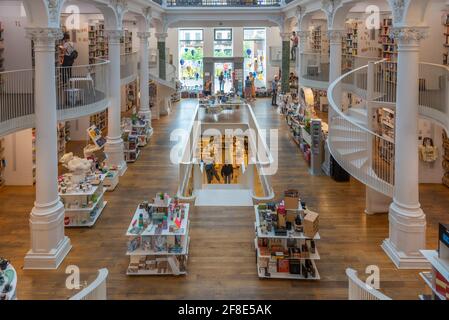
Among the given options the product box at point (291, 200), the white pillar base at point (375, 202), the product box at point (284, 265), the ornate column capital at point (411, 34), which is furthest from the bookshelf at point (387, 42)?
the product box at point (284, 265)

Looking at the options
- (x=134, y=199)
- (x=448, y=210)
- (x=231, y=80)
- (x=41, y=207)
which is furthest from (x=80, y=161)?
(x=231, y=80)

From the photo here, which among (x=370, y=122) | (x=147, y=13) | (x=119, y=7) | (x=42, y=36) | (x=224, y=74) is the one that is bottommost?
(x=370, y=122)

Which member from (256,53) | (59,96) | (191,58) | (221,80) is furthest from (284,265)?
(191,58)

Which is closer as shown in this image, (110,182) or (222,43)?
(110,182)

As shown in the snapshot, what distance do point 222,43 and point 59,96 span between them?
19391 mm

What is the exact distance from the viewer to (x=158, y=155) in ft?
50.2

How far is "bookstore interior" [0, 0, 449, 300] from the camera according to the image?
7473mm

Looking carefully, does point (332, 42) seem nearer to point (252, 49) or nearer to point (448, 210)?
point (448, 210)

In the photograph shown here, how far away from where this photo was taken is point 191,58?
29.2 m

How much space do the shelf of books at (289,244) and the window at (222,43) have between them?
22088mm

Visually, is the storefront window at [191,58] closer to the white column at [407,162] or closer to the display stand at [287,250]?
the white column at [407,162]

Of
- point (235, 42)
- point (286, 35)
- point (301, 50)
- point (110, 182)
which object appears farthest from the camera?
point (235, 42)

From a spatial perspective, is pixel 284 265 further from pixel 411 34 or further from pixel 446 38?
pixel 446 38

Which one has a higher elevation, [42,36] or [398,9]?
[398,9]
